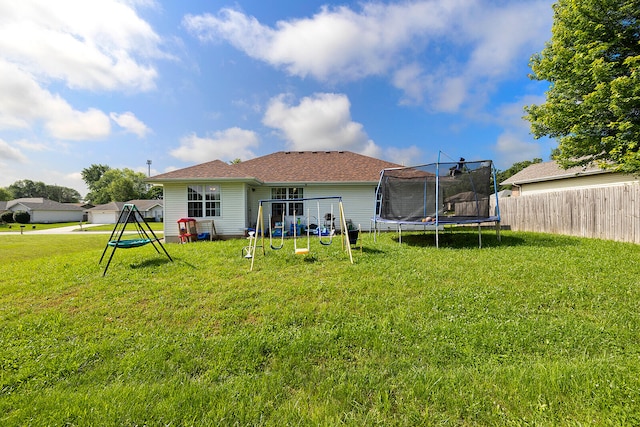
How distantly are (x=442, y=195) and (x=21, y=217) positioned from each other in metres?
56.2

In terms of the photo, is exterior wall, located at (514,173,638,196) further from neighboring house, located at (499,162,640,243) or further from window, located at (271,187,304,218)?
window, located at (271,187,304,218)

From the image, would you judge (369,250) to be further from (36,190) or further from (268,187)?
(36,190)

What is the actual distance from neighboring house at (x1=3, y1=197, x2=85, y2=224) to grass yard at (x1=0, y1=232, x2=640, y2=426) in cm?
5398

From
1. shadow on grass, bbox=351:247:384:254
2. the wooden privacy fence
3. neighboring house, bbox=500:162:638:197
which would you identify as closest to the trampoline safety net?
shadow on grass, bbox=351:247:384:254

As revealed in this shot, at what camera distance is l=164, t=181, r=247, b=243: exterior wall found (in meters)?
11.3

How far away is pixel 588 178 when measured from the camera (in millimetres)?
14430

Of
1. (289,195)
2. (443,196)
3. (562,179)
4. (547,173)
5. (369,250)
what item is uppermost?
(547,173)

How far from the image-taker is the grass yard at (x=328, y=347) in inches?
75.9

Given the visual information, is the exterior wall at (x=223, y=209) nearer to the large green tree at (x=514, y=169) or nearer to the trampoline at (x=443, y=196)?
the trampoline at (x=443, y=196)

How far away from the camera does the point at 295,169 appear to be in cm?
1433

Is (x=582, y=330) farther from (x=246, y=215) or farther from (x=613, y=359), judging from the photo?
(x=246, y=215)

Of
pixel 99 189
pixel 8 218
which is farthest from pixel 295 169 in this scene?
pixel 99 189

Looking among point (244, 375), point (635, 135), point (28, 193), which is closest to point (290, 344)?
point (244, 375)

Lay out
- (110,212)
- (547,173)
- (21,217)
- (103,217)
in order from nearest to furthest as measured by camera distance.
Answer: (547,173) → (21,217) → (110,212) → (103,217)
